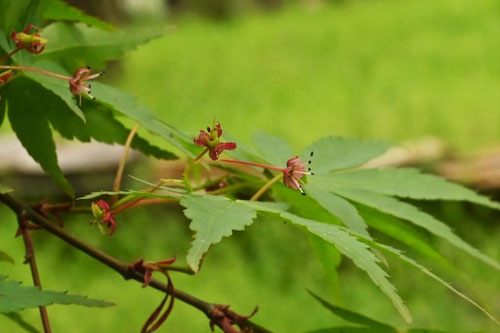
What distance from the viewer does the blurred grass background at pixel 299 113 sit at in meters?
3.64

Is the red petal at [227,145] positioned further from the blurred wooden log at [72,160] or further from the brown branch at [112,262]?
the blurred wooden log at [72,160]

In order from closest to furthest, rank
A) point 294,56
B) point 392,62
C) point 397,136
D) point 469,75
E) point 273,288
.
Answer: point 273,288
point 397,136
point 469,75
point 392,62
point 294,56

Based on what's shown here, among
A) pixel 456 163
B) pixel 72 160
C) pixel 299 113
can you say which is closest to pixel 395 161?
pixel 456 163

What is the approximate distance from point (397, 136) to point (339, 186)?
413cm

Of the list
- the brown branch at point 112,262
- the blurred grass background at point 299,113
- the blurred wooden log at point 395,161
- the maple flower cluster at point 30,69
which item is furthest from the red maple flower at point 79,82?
the blurred wooden log at point 395,161

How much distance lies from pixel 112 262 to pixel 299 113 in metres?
4.73

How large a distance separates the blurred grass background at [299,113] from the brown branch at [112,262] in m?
1.52

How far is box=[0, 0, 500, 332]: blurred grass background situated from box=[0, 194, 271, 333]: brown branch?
4.99 ft

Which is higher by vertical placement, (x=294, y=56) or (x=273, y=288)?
(x=294, y=56)

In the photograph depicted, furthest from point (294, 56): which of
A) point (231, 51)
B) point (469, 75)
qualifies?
point (469, 75)

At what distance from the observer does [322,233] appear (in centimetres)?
53

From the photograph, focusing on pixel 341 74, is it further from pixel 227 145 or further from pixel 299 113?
pixel 227 145

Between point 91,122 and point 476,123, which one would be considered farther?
point 476,123

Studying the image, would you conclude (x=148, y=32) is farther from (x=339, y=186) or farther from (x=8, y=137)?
(x=8, y=137)
